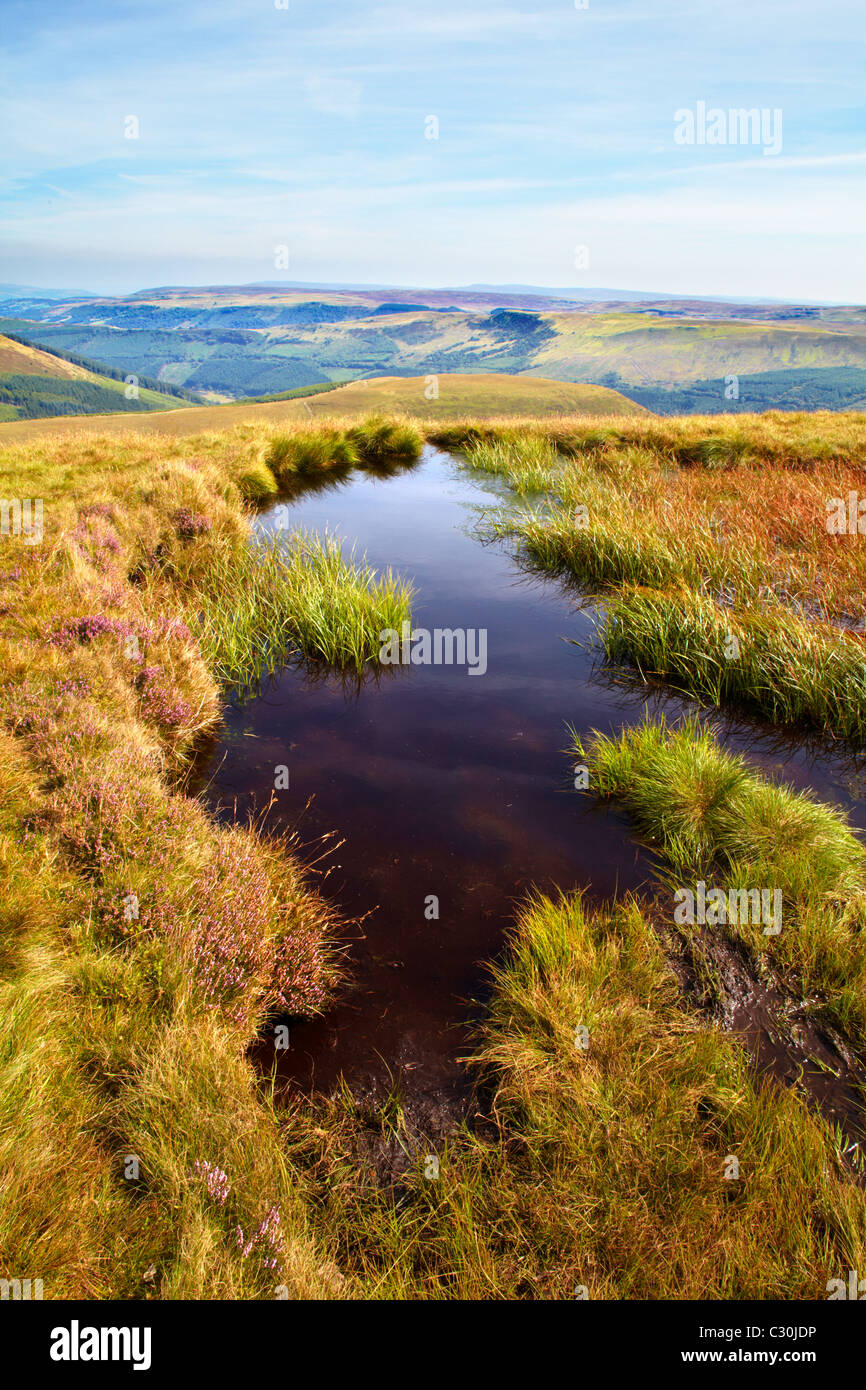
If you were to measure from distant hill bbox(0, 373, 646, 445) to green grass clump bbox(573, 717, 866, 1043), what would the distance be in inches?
806

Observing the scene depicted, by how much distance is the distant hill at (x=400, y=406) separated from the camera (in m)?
23.4

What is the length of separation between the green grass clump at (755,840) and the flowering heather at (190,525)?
7.86 m

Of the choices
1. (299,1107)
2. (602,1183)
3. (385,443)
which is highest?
(385,443)

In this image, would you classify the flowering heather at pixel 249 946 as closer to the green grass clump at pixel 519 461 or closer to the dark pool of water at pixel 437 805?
the dark pool of water at pixel 437 805

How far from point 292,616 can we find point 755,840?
20.0 feet

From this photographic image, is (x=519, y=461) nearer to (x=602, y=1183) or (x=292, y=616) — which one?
(x=292, y=616)

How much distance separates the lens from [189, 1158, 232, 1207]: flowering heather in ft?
7.79

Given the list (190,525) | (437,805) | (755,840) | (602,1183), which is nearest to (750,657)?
(755,840)

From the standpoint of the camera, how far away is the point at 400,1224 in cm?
256

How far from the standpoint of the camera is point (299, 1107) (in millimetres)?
3121

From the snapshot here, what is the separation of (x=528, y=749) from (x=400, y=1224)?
4126mm

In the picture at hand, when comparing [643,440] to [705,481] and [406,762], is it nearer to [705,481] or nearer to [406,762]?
[705,481]

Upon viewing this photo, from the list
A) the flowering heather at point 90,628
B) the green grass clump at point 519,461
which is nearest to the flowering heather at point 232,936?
the flowering heather at point 90,628
